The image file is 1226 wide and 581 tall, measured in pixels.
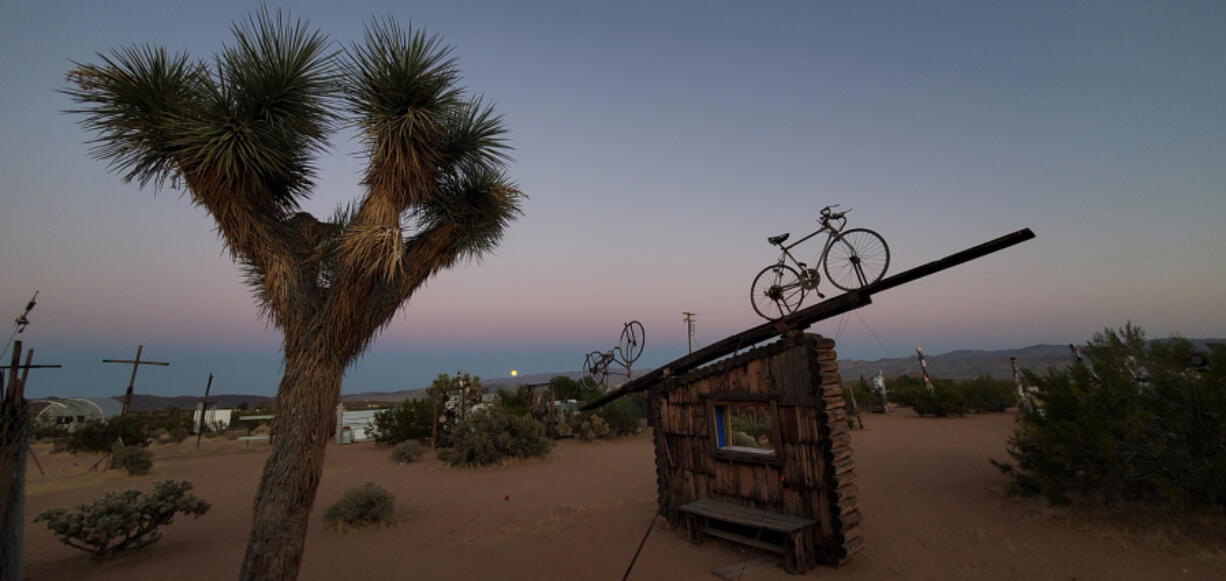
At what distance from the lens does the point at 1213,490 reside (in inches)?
255

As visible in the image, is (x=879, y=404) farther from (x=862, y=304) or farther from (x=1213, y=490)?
(x=862, y=304)

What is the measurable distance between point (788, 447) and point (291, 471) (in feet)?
20.7

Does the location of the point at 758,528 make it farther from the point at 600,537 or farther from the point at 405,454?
the point at 405,454

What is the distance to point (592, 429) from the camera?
70.0 ft

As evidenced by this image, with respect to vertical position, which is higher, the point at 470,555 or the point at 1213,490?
the point at 1213,490

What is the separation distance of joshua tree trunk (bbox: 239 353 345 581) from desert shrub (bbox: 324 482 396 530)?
473 centimetres

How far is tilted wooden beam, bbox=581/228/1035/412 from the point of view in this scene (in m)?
5.69

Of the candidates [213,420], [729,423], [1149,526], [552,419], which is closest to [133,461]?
[552,419]

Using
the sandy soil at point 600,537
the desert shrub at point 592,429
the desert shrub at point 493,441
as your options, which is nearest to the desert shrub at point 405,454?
the desert shrub at point 493,441

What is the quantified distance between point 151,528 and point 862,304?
1193cm

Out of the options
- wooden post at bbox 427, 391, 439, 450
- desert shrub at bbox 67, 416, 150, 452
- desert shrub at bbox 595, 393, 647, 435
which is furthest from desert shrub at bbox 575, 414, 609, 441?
desert shrub at bbox 67, 416, 150, 452

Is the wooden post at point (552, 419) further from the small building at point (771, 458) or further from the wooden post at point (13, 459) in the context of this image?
the wooden post at point (13, 459)

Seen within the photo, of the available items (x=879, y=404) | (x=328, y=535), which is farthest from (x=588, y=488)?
(x=879, y=404)

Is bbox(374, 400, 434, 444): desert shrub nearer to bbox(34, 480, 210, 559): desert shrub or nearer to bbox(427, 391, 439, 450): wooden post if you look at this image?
bbox(427, 391, 439, 450): wooden post
